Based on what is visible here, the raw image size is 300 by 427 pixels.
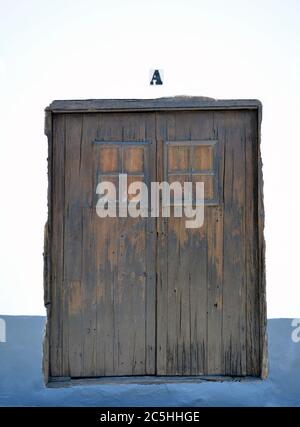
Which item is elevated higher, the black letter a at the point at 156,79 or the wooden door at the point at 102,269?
the black letter a at the point at 156,79

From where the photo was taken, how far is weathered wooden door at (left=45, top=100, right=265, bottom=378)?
3.75m

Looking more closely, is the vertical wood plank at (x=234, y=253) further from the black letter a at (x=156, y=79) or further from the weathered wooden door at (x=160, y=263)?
the black letter a at (x=156, y=79)

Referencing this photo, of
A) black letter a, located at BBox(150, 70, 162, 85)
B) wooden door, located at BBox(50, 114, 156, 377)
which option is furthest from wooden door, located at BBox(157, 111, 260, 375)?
black letter a, located at BBox(150, 70, 162, 85)

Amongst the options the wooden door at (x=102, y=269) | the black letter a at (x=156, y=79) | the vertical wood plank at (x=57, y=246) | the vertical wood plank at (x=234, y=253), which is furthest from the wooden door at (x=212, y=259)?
the vertical wood plank at (x=57, y=246)

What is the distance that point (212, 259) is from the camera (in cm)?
375

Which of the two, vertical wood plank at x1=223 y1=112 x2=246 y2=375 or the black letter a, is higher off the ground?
the black letter a

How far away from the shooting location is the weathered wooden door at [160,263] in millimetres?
3750

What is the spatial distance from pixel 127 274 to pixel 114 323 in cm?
35

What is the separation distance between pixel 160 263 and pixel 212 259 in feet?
1.18

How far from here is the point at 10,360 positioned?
370 cm

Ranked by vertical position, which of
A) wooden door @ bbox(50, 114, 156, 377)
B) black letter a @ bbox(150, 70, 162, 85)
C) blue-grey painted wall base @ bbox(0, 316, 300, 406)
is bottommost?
blue-grey painted wall base @ bbox(0, 316, 300, 406)

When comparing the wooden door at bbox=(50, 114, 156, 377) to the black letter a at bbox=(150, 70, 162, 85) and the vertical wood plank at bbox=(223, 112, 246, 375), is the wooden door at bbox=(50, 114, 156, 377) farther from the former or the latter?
the vertical wood plank at bbox=(223, 112, 246, 375)

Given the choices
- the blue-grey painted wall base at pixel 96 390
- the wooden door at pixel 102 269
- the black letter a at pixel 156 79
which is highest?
the black letter a at pixel 156 79

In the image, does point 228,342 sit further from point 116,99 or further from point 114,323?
point 116,99
